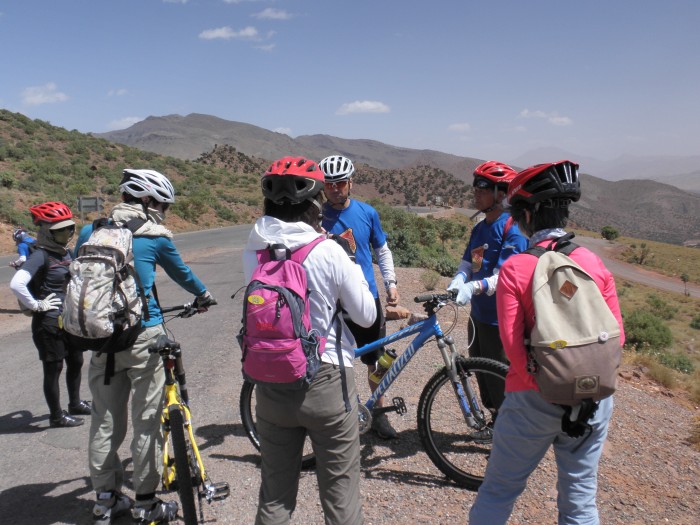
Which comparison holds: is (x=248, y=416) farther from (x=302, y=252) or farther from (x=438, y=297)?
(x=302, y=252)

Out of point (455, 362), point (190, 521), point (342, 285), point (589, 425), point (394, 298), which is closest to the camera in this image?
point (589, 425)

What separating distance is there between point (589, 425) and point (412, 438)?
2.30m

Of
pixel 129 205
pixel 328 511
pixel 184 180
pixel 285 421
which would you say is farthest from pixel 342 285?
pixel 184 180

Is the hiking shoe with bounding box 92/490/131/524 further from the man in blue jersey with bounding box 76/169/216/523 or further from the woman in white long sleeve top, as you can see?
the woman in white long sleeve top

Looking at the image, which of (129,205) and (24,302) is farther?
(24,302)

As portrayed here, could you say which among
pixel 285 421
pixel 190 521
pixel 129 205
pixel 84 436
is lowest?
pixel 84 436

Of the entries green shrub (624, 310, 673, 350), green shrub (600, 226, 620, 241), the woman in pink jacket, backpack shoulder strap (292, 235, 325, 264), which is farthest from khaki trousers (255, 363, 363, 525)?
green shrub (600, 226, 620, 241)

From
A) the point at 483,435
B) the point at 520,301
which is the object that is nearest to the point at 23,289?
the point at 483,435

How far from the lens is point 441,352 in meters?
3.35

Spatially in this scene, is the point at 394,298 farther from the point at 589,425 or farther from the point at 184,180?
the point at 184,180

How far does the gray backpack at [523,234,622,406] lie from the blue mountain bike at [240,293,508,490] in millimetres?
1369

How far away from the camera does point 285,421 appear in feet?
6.86

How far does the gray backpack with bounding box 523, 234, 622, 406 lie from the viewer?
178 centimetres

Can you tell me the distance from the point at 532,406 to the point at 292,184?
1.31 m
